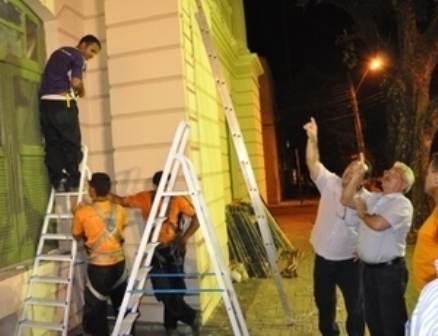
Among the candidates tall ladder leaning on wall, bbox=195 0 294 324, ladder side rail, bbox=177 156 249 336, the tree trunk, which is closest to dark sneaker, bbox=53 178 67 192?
ladder side rail, bbox=177 156 249 336

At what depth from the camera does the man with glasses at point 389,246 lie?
12.0ft

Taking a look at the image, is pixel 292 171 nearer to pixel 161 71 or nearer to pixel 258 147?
pixel 258 147

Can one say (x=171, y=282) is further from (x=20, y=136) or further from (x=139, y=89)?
(x=139, y=89)

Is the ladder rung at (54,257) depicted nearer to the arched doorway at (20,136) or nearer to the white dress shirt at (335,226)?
the arched doorway at (20,136)

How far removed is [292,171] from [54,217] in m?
26.3


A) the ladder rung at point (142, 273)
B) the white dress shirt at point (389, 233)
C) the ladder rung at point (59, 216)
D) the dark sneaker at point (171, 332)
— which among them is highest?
the ladder rung at point (59, 216)

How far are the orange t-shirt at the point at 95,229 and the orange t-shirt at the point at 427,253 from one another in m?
2.73

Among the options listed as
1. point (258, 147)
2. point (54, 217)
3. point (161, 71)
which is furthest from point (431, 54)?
point (54, 217)

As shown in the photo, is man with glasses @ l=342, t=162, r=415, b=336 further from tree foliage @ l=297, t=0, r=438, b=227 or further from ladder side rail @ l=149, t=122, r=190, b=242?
tree foliage @ l=297, t=0, r=438, b=227

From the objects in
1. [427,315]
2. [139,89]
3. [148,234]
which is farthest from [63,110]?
[427,315]

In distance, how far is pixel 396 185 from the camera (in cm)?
377

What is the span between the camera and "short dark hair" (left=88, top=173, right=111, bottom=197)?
14.2 ft

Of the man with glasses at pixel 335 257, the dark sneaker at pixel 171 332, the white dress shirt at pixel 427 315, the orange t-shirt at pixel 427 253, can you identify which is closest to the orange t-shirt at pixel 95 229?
the dark sneaker at pixel 171 332

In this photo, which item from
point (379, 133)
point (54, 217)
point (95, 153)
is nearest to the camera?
point (54, 217)
